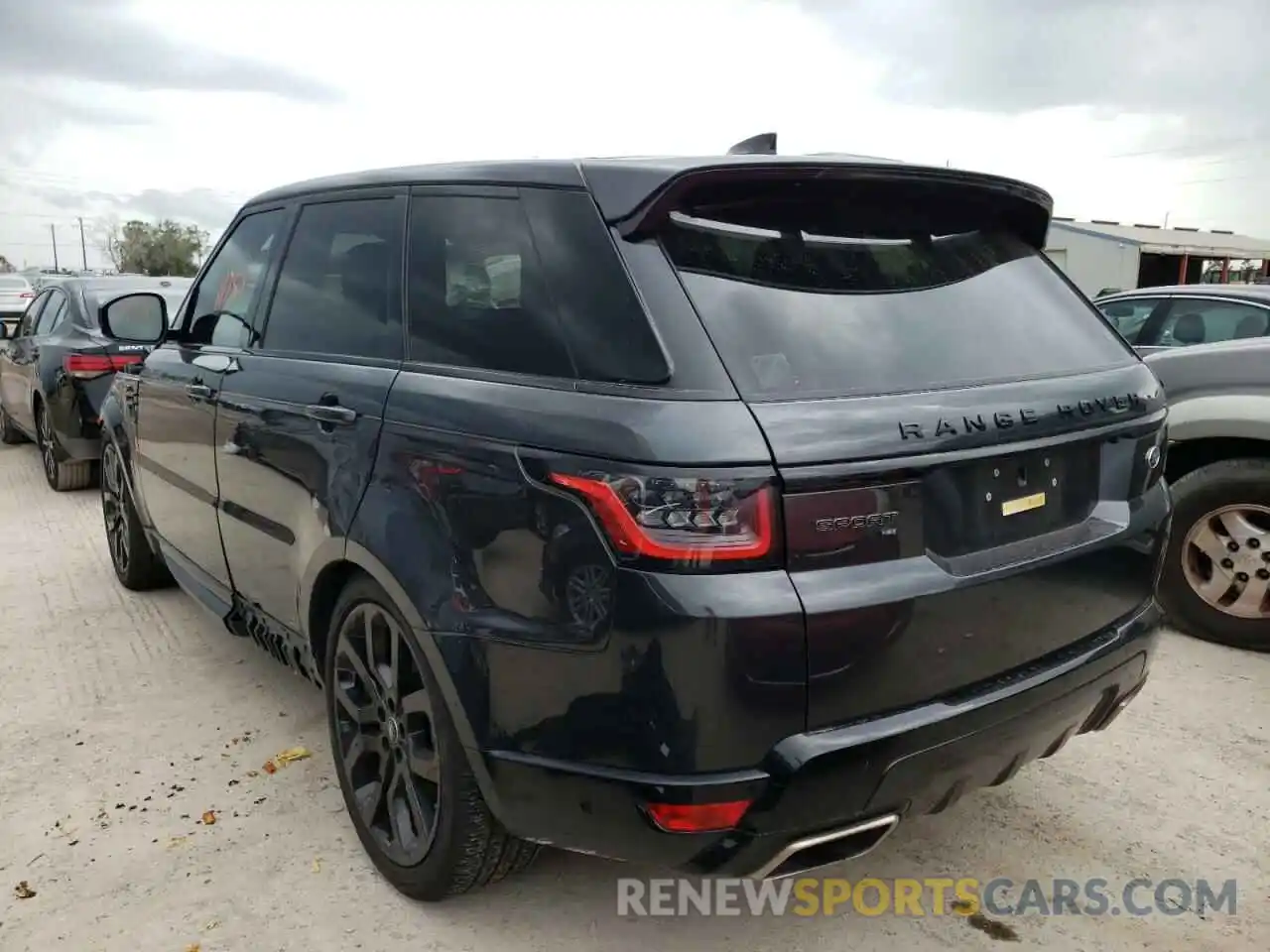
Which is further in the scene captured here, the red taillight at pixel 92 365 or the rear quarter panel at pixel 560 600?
the red taillight at pixel 92 365

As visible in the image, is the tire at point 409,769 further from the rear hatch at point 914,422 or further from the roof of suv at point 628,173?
the roof of suv at point 628,173

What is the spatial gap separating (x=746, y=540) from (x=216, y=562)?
2671mm

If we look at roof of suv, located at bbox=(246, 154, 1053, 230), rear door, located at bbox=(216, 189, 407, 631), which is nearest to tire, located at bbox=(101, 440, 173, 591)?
rear door, located at bbox=(216, 189, 407, 631)

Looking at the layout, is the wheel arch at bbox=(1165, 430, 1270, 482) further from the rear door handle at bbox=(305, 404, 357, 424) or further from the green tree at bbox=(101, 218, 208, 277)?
the green tree at bbox=(101, 218, 208, 277)

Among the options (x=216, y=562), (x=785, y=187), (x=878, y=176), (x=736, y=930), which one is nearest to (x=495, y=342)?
(x=785, y=187)

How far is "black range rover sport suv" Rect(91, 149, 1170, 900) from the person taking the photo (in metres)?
1.88

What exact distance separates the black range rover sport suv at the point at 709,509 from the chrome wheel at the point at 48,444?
614cm

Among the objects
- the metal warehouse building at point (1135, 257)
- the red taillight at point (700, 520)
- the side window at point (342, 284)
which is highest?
the metal warehouse building at point (1135, 257)

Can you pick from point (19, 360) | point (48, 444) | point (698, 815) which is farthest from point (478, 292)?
point (19, 360)

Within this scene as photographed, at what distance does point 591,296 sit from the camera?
2.12 meters

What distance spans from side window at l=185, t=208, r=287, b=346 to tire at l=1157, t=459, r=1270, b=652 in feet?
12.3

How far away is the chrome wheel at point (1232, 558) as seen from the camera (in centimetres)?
427

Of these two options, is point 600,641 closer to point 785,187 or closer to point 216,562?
point 785,187

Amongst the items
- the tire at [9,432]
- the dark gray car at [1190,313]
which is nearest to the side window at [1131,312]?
the dark gray car at [1190,313]
